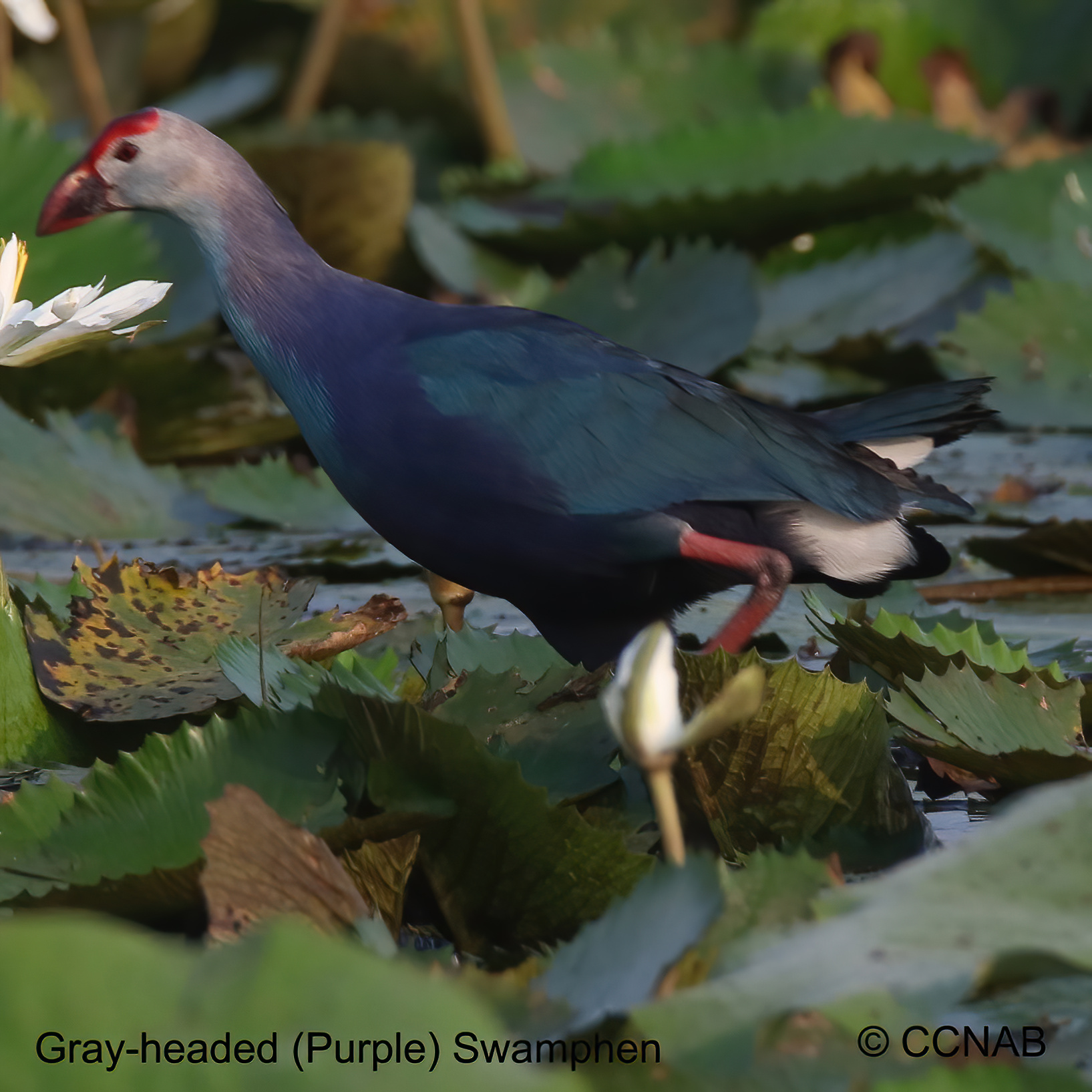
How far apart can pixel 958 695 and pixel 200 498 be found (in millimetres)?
1282

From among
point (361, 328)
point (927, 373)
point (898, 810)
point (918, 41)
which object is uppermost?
point (361, 328)

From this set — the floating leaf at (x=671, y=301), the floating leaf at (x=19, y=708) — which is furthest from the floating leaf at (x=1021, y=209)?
the floating leaf at (x=19, y=708)

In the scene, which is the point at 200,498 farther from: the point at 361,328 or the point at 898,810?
the point at 898,810

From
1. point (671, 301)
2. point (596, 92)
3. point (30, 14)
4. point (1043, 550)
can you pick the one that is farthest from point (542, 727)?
point (596, 92)

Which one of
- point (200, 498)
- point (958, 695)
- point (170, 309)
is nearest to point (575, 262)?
point (170, 309)

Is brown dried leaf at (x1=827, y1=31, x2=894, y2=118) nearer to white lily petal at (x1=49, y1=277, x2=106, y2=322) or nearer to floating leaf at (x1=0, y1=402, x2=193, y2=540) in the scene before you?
floating leaf at (x1=0, y1=402, x2=193, y2=540)

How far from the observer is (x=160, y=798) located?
109 centimetres

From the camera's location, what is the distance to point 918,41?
4316 mm

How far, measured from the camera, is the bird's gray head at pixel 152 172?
168cm

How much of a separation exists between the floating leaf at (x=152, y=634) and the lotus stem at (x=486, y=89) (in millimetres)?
2323

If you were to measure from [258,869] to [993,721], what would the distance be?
61 centimetres

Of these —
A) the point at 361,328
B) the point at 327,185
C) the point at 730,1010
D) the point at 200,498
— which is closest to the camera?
the point at 730,1010

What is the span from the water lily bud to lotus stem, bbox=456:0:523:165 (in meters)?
2.94

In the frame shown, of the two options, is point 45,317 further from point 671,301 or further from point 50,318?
point 671,301
